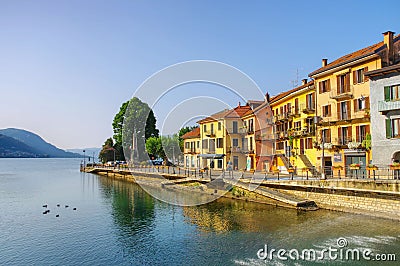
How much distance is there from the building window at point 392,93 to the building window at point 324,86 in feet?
24.4

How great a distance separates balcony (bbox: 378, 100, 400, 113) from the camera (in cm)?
2875

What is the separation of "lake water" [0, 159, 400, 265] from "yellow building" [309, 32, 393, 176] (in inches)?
323

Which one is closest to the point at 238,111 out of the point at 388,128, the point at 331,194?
the point at 388,128

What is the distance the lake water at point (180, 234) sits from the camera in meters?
19.8

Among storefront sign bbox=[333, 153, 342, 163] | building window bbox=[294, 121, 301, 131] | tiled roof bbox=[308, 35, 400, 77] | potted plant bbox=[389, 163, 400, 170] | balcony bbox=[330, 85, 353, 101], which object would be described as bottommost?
potted plant bbox=[389, 163, 400, 170]

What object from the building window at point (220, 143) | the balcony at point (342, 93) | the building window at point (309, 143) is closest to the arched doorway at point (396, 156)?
the balcony at point (342, 93)

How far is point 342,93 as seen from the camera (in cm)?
3456

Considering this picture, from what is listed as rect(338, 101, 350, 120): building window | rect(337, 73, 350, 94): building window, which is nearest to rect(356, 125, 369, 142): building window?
rect(338, 101, 350, 120): building window

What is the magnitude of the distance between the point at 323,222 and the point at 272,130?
25.5 meters

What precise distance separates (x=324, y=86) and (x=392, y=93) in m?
8.67

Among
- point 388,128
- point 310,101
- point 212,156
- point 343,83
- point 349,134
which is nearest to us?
point 388,128

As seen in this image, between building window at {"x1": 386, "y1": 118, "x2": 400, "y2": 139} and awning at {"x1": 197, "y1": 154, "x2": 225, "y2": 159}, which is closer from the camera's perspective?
building window at {"x1": 386, "y1": 118, "x2": 400, "y2": 139}

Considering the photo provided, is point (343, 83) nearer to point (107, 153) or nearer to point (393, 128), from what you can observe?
point (393, 128)

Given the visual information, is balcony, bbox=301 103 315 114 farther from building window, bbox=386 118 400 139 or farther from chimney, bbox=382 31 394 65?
building window, bbox=386 118 400 139
